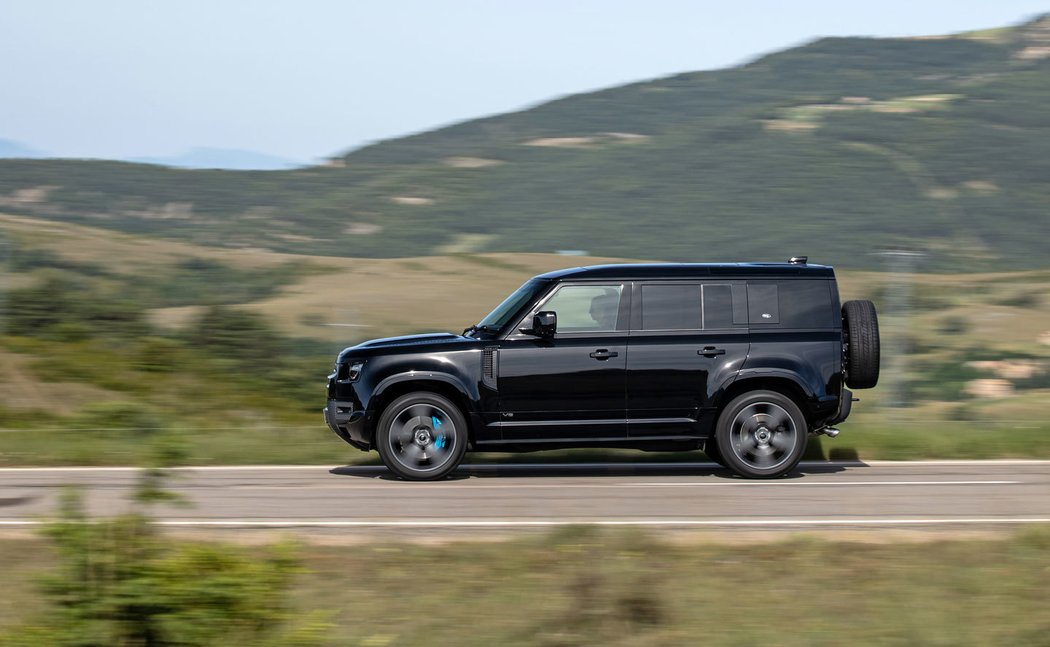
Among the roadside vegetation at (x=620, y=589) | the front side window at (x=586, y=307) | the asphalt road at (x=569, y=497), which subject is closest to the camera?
the roadside vegetation at (x=620, y=589)

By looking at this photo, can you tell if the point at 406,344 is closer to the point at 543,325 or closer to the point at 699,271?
the point at 543,325

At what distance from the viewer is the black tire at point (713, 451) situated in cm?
1202

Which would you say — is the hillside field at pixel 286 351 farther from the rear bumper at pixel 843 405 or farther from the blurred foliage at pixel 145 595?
the rear bumper at pixel 843 405

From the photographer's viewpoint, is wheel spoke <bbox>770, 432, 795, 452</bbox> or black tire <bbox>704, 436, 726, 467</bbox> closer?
wheel spoke <bbox>770, 432, 795, 452</bbox>

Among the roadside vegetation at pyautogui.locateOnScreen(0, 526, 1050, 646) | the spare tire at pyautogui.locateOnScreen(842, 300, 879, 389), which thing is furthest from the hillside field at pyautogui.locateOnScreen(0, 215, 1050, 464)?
the spare tire at pyautogui.locateOnScreen(842, 300, 879, 389)

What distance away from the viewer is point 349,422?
1190cm

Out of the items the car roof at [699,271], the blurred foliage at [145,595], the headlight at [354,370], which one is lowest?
the blurred foliage at [145,595]

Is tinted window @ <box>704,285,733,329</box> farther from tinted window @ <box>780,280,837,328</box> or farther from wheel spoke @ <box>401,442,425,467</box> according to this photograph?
wheel spoke @ <box>401,442,425,467</box>

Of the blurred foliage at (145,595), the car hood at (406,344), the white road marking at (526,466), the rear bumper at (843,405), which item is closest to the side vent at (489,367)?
the car hood at (406,344)

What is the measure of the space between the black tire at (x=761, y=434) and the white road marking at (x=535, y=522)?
7.78 feet

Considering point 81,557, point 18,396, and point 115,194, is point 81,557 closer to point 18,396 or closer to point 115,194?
point 18,396

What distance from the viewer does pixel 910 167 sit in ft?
380

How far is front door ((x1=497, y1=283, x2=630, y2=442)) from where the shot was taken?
11.8 metres

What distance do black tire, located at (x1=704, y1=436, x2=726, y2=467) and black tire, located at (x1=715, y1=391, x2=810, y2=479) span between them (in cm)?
14
